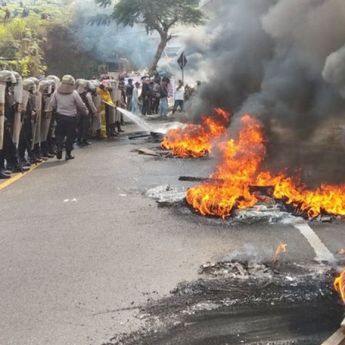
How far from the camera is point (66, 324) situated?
401 cm

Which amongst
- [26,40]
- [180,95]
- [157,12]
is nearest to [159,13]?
[157,12]

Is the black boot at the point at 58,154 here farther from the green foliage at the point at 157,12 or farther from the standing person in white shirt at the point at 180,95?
the green foliage at the point at 157,12

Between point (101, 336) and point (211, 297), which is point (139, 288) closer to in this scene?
point (211, 297)

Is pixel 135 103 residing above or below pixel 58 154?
above

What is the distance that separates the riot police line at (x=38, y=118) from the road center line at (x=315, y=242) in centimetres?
567

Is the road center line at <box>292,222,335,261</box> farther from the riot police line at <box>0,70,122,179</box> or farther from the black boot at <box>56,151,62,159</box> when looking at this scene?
the black boot at <box>56,151,62,159</box>

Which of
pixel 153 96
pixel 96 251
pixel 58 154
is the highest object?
pixel 153 96

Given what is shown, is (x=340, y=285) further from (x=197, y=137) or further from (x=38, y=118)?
(x=38, y=118)

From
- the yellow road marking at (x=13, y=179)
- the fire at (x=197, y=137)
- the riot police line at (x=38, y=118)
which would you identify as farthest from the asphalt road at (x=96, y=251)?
the fire at (x=197, y=137)

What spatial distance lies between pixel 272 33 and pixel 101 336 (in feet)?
17.3

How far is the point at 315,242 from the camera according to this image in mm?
5891

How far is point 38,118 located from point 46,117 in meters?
0.55

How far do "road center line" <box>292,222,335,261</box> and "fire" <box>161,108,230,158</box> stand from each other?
4.01 m

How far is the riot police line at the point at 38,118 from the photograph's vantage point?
10219mm
